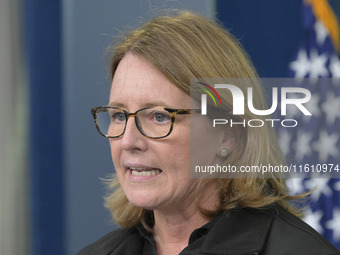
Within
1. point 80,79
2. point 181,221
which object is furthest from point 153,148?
point 80,79

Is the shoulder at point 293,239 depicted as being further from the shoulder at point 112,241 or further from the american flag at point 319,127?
the american flag at point 319,127

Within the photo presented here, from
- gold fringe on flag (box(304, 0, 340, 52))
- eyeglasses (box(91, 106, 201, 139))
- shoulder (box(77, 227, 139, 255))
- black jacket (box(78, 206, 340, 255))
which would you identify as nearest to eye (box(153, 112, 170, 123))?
eyeglasses (box(91, 106, 201, 139))

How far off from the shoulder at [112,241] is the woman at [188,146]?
18 centimetres

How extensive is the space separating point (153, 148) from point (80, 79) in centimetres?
124

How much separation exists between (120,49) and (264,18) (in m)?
1.19

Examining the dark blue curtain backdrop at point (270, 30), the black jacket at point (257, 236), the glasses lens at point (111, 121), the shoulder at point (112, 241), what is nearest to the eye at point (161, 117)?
the glasses lens at point (111, 121)

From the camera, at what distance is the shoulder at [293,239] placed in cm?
151

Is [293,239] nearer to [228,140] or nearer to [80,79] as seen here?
[228,140]

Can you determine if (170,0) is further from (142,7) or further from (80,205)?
(80,205)

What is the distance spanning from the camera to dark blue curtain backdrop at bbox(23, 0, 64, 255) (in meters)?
2.81

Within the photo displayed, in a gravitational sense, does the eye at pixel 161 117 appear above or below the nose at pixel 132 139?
→ above

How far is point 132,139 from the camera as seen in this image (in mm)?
1666

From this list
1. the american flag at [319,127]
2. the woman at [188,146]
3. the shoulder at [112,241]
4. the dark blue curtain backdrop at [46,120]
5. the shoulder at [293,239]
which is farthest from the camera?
the dark blue curtain backdrop at [46,120]

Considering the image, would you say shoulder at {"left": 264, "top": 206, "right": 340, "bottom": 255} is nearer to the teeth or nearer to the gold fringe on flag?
the teeth
